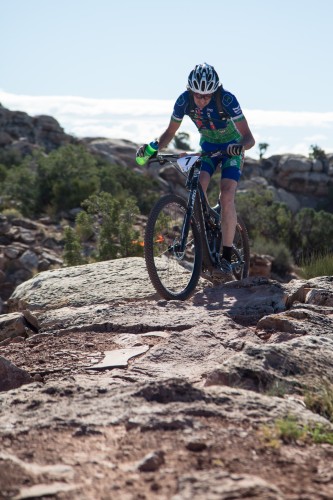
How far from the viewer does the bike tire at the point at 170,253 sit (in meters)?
6.81

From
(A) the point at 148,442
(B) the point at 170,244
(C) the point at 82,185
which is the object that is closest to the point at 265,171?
(C) the point at 82,185

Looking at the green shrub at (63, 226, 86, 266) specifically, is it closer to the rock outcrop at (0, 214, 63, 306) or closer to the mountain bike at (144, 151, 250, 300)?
the rock outcrop at (0, 214, 63, 306)

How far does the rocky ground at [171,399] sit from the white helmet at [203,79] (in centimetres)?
181

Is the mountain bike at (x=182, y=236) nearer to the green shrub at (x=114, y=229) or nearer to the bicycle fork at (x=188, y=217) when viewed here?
the bicycle fork at (x=188, y=217)

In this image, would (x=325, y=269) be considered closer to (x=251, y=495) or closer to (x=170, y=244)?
(x=170, y=244)

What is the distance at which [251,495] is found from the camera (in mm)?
2732

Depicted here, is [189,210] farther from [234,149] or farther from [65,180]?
[65,180]

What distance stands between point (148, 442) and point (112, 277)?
4553 millimetres

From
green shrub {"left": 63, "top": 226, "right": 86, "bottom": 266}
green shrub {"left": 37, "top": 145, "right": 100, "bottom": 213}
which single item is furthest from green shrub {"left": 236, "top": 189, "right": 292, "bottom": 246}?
green shrub {"left": 63, "top": 226, "right": 86, "bottom": 266}

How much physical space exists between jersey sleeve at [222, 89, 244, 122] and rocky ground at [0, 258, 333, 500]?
1632 mm

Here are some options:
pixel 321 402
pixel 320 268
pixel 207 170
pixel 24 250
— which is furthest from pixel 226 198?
pixel 24 250

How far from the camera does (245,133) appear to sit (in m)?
7.39

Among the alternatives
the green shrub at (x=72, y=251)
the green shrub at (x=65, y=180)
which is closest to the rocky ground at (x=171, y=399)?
the green shrub at (x=72, y=251)

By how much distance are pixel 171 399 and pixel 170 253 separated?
3.41 meters
